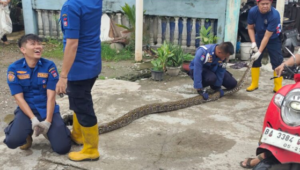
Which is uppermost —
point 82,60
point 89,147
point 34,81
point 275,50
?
point 82,60

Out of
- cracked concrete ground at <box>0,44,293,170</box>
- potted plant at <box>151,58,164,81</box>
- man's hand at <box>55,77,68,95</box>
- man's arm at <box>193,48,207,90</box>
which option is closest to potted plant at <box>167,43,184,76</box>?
potted plant at <box>151,58,164,81</box>

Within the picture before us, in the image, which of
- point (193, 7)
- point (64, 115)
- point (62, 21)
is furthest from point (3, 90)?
point (193, 7)

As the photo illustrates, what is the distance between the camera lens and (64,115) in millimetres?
4449

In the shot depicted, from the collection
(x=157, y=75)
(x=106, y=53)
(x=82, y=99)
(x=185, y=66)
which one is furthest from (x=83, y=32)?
(x=106, y=53)

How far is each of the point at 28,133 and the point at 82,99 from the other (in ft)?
2.63

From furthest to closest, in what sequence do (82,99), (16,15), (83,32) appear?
(16,15)
(82,99)
(83,32)

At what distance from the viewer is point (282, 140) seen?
2.25m

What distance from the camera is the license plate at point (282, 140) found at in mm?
2186

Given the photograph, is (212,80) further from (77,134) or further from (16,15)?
(16,15)

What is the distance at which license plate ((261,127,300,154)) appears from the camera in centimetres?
219

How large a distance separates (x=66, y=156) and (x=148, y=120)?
4.58 ft

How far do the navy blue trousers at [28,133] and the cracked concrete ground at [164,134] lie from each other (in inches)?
4.6

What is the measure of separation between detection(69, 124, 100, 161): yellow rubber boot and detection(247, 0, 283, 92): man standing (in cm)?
342

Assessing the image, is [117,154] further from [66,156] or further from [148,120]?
[148,120]
